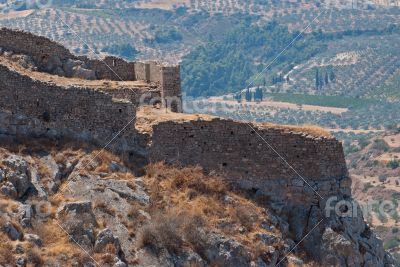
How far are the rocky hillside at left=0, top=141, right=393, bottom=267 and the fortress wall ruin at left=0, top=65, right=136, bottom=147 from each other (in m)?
0.87

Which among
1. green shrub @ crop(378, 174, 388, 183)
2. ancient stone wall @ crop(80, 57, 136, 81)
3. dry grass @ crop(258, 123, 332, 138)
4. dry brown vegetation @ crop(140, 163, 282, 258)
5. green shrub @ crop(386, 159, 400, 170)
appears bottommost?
green shrub @ crop(386, 159, 400, 170)

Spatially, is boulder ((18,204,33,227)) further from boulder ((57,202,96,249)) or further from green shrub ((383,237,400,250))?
green shrub ((383,237,400,250))

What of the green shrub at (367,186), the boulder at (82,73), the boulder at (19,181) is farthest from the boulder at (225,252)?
the green shrub at (367,186)

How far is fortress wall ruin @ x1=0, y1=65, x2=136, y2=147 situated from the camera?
121 ft

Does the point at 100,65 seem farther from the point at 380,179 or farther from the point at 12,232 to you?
the point at 380,179

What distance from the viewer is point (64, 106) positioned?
3700 cm

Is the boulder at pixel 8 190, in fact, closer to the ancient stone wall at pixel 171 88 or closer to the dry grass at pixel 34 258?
the dry grass at pixel 34 258

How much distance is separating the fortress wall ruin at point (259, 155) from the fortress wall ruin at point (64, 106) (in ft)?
4.33

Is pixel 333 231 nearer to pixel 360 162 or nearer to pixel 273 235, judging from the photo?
pixel 273 235

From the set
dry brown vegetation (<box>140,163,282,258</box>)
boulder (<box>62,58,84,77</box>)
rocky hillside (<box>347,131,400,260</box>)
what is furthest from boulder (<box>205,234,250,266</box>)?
rocky hillside (<box>347,131,400,260</box>)

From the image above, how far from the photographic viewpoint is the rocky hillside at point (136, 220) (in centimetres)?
3234

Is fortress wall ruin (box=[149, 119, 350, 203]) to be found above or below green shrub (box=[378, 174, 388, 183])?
above

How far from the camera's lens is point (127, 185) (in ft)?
117

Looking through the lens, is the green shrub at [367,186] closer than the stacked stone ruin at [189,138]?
No
